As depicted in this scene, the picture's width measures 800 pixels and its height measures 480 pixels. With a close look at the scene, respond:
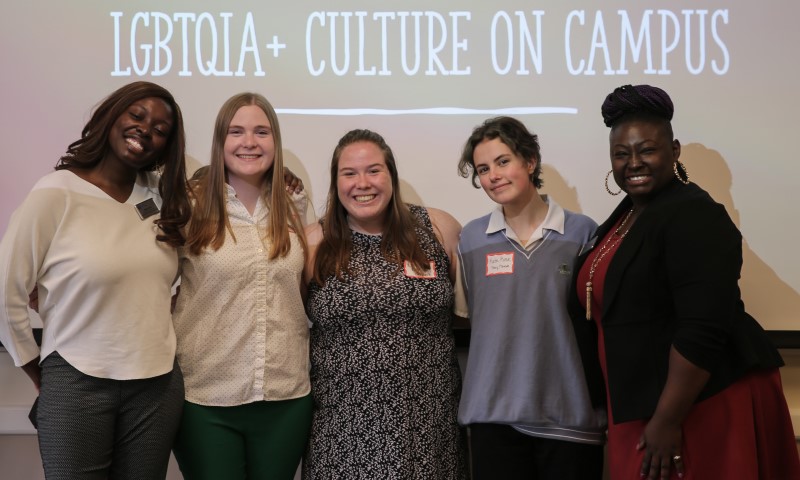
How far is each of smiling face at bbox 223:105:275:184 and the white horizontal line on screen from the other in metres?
0.46

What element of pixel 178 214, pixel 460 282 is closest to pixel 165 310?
pixel 178 214

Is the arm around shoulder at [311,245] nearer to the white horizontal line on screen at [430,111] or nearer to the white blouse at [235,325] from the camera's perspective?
the white blouse at [235,325]

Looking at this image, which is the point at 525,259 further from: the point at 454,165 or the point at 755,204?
the point at 755,204

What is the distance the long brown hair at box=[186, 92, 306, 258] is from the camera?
217 centimetres

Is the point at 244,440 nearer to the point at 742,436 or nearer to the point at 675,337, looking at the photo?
the point at 675,337

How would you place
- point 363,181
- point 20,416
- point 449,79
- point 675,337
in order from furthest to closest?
point 20,416 → point 449,79 → point 363,181 → point 675,337

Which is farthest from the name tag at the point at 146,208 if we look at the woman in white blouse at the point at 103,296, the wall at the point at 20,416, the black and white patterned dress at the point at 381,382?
the wall at the point at 20,416

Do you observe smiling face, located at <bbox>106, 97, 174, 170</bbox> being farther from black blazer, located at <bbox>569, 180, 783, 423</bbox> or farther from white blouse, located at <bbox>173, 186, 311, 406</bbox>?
black blazer, located at <bbox>569, 180, 783, 423</bbox>

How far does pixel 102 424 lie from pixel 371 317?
84cm

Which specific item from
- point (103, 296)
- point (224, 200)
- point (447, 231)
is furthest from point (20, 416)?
point (447, 231)

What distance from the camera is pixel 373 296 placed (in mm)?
2207

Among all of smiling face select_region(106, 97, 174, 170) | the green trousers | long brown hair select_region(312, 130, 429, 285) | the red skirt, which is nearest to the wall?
the green trousers

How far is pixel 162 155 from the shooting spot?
2.08 metres

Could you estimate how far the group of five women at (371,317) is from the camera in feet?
5.86
